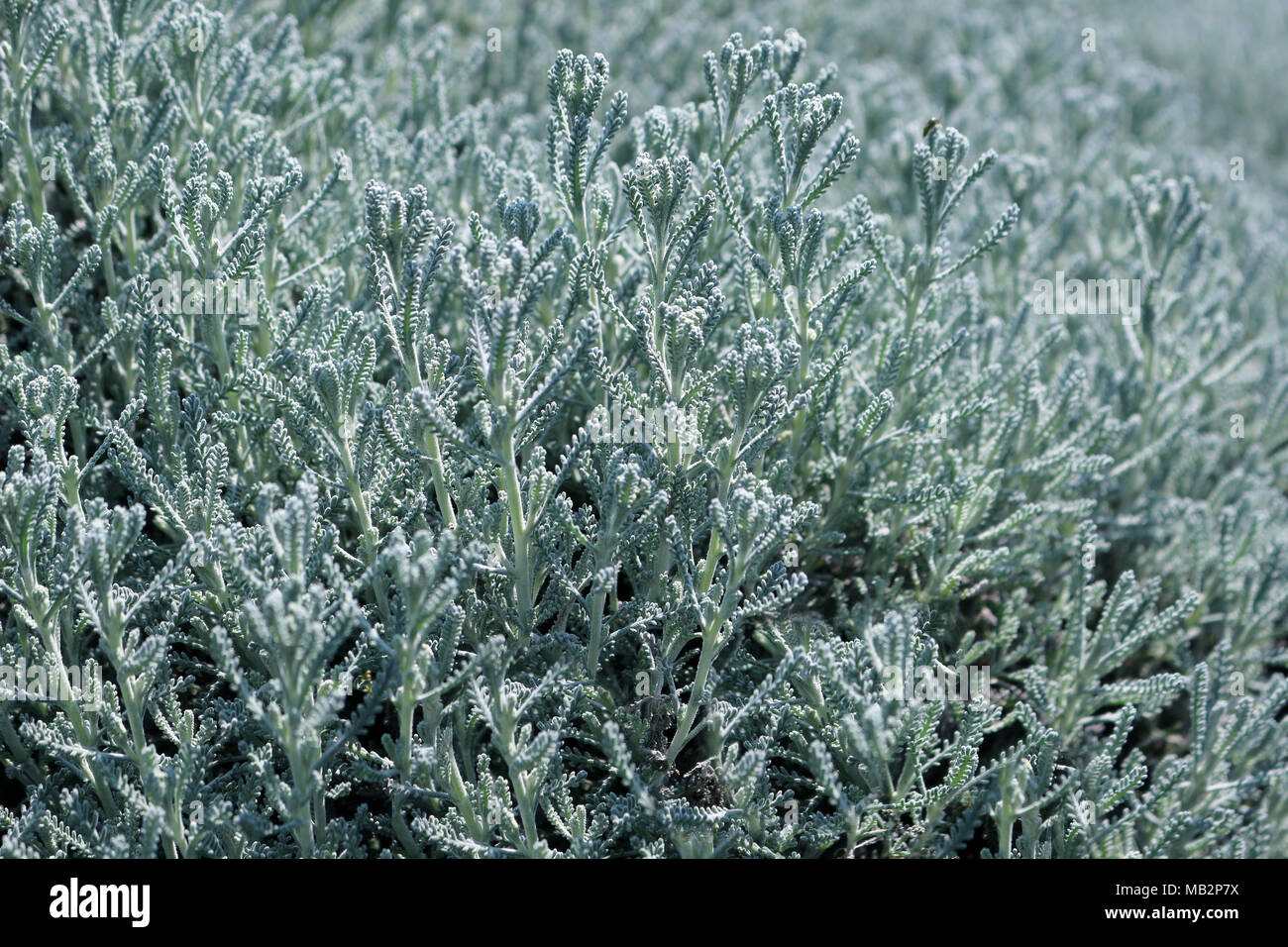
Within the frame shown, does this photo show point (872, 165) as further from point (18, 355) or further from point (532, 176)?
point (18, 355)

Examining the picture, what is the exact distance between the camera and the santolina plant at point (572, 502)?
231cm

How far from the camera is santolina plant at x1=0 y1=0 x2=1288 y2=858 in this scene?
2.31m

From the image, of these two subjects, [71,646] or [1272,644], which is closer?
[71,646]

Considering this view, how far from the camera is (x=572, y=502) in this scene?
286 cm

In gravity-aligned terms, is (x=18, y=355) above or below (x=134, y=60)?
below

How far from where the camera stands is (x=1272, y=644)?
375 cm

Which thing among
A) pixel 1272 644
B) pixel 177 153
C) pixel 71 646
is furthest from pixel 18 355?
pixel 1272 644
